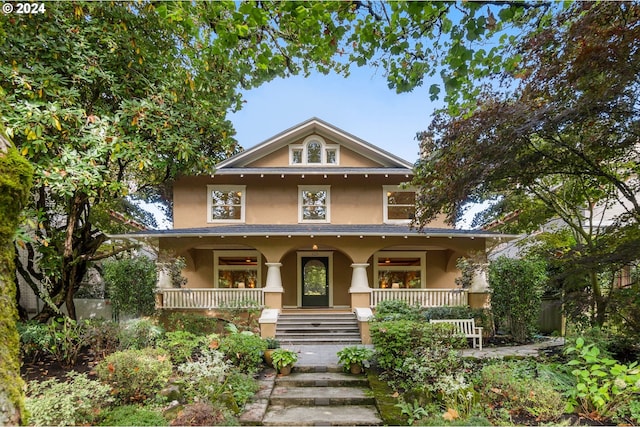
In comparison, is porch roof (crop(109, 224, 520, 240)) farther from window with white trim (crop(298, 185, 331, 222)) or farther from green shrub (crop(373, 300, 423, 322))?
green shrub (crop(373, 300, 423, 322))

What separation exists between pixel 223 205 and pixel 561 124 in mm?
11536

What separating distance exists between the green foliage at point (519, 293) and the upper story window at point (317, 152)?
739 centimetres

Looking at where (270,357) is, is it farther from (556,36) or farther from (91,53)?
(556,36)

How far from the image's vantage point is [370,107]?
9930mm

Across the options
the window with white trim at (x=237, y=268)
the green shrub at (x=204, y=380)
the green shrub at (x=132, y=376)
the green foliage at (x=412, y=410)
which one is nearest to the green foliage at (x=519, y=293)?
the green foliage at (x=412, y=410)

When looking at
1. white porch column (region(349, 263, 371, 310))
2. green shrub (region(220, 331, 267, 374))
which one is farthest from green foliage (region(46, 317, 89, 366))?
white porch column (region(349, 263, 371, 310))

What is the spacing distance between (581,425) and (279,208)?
446 inches

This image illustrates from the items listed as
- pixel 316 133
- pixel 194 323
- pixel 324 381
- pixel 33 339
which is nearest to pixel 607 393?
pixel 324 381

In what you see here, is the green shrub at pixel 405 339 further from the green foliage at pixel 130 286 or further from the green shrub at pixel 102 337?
the green foliage at pixel 130 286

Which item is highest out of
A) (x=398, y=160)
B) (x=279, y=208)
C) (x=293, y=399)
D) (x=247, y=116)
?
(x=247, y=116)

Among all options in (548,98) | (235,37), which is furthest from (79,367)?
(548,98)

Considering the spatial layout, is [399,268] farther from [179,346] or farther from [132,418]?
[132,418]

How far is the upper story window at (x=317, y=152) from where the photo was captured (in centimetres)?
1462

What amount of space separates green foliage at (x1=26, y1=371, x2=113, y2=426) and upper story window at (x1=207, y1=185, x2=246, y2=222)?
9165 mm
